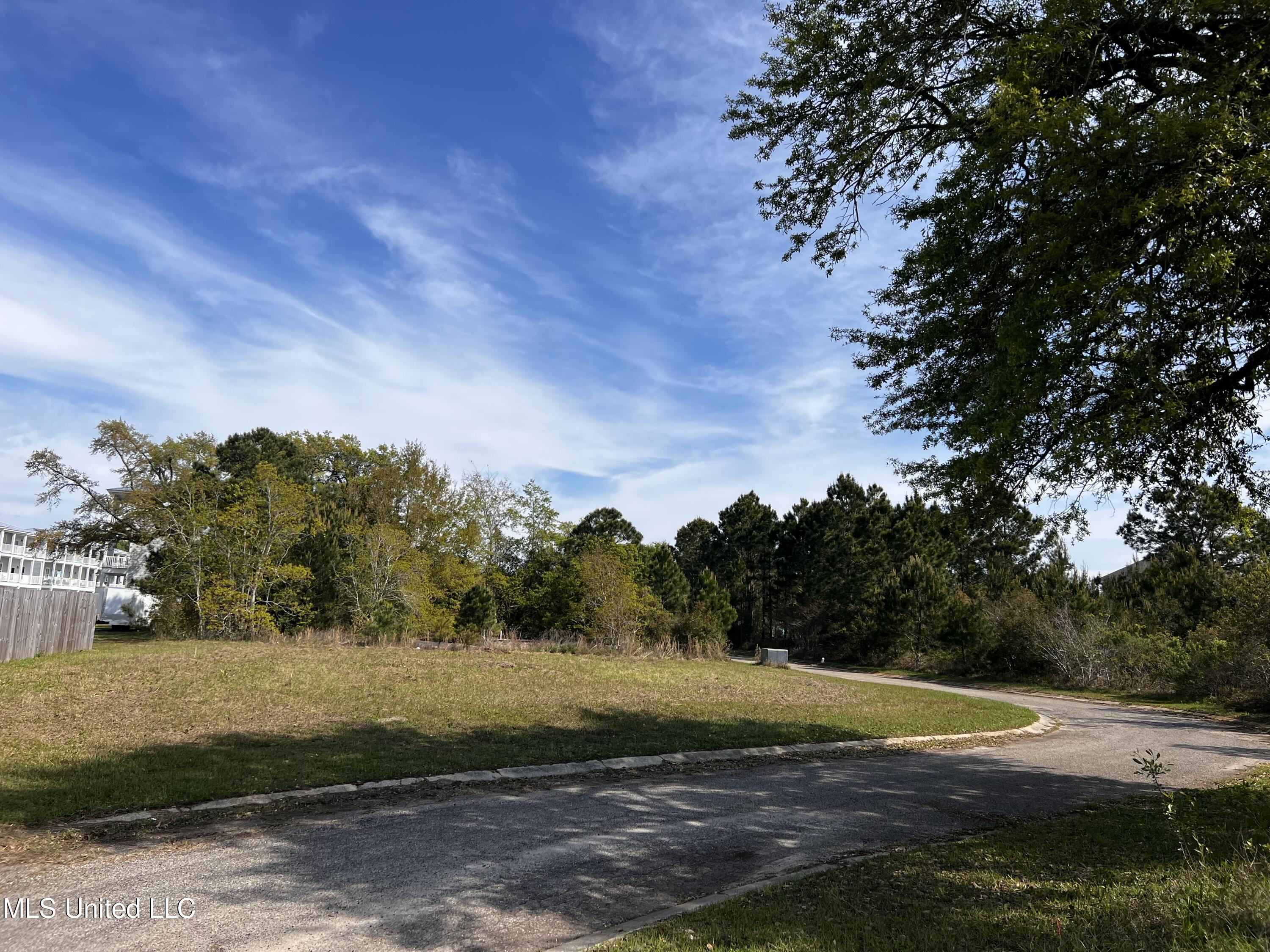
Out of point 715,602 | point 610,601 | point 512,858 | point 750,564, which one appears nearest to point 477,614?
point 610,601

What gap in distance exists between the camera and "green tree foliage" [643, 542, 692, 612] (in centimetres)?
4153

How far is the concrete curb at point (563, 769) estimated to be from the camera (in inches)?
268

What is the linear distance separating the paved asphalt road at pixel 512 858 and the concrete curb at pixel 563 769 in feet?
2.09

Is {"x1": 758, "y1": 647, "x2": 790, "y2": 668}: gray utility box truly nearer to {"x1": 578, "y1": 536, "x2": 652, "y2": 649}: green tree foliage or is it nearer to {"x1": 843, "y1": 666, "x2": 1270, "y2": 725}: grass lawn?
{"x1": 843, "y1": 666, "x2": 1270, "y2": 725}: grass lawn

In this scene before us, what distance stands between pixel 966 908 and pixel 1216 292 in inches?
250

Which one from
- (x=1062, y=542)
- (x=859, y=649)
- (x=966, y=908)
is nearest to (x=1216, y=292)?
(x=1062, y=542)

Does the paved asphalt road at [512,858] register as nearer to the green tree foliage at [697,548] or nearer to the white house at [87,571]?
the white house at [87,571]

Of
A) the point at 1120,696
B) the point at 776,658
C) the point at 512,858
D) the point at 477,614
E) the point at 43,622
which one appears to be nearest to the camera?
the point at 512,858

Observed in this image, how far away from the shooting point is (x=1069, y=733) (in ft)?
48.4

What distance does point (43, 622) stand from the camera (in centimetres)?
1762

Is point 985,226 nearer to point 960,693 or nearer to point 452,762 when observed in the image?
point 452,762

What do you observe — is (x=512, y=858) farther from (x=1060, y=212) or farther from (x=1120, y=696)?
(x=1120, y=696)

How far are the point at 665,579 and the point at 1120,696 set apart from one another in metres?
24.1

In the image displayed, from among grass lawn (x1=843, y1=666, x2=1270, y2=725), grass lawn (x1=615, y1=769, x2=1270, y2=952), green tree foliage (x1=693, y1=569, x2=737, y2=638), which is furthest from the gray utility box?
grass lawn (x1=615, y1=769, x2=1270, y2=952)
